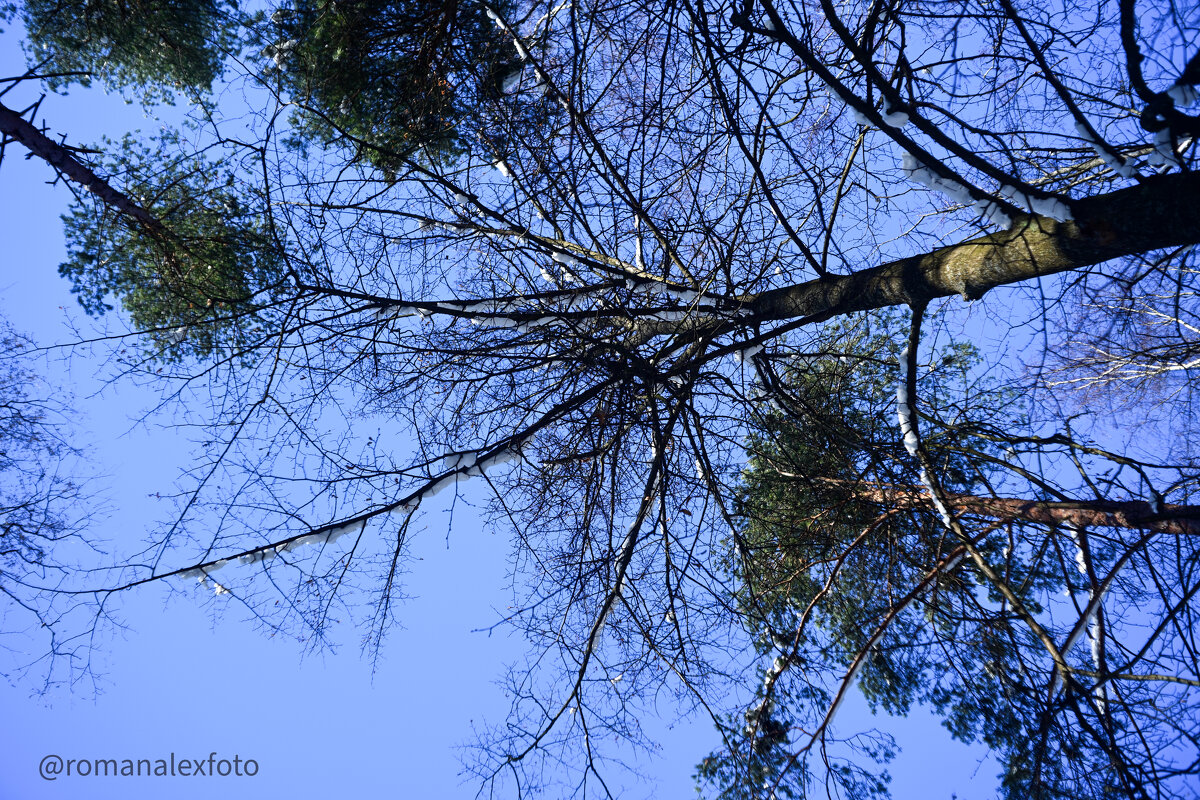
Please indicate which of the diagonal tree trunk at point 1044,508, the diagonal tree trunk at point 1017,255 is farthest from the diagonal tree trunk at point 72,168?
the diagonal tree trunk at point 1044,508

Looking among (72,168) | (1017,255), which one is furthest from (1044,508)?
(72,168)

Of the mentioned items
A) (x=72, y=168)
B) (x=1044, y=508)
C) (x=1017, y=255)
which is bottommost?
(x=1044, y=508)

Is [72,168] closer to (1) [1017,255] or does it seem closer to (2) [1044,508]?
(1) [1017,255]

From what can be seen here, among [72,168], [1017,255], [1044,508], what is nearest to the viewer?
[1017,255]

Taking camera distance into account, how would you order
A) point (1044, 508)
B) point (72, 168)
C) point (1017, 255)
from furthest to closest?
point (72, 168)
point (1044, 508)
point (1017, 255)

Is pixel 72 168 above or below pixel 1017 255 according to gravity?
above

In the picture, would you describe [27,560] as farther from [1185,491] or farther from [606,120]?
[1185,491]


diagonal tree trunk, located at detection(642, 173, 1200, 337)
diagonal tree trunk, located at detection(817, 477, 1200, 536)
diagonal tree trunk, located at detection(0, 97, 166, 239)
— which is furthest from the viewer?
diagonal tree trunk, located at detection(0, 97, 166, 239)

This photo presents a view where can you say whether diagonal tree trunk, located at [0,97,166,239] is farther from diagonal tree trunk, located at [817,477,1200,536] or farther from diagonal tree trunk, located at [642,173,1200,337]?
diagonal tree trunk, located at [817,477,1200,536]

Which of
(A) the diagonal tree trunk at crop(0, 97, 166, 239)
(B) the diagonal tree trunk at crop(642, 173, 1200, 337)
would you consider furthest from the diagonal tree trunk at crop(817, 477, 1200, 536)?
(A) the diagonal tree trunk at crop(0, 97, 166, 239)

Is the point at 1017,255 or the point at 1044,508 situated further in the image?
the point at 1044,508

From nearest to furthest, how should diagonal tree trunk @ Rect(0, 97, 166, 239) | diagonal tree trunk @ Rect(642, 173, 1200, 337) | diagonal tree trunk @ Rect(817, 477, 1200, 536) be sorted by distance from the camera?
diagonal tree trunk @ Rect(642, 173, 1200, 337), diagonal tree trunk @ Rect(817, 477, 1200, 536), diagonal tree trunk @ Rect(0, 97, 166, 239)

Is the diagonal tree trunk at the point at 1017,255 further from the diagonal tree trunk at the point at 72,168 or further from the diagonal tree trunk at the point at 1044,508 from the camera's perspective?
the diagonal tree trunk at the point at 72,168

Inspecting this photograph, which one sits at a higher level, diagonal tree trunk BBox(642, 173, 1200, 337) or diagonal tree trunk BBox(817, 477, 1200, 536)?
diagonal tree trunk BBox(642, 173, 1200, 337)
